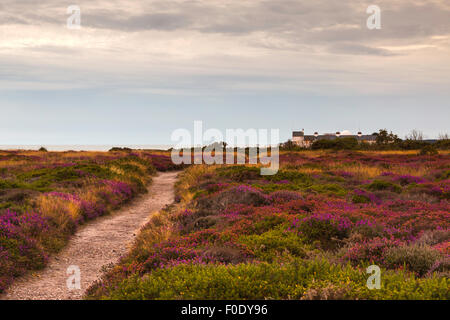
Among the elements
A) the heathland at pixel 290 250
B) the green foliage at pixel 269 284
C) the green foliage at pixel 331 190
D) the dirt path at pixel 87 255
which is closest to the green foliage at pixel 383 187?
the heathland at pixel 290 250

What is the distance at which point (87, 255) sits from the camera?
11.3 metres

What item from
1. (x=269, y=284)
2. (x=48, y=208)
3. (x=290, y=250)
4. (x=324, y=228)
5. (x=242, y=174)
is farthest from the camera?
(x=242, y=174)

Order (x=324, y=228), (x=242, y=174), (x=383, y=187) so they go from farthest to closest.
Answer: (x=242, y=174), (x=383, y=187), (x=324, y=228)

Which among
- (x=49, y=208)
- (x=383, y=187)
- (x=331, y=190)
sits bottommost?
(x=49, y=208)

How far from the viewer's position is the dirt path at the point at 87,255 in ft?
27.8

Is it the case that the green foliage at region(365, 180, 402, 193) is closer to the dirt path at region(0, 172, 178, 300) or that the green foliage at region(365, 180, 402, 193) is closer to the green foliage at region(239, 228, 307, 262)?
the green foliage at region(239, 228, 307, 262)

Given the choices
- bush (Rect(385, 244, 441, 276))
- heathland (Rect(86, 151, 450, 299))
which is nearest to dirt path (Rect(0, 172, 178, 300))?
heathland (Rect(86, 151, 450, 299))

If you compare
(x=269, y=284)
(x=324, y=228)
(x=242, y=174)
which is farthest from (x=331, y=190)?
(x=269, y=284)

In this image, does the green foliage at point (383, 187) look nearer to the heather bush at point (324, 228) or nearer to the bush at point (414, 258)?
the heather bush at point (324, 228)

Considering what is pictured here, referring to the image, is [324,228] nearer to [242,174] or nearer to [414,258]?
[414,258]

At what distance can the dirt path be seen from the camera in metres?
8.48

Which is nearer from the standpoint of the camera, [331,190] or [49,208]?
[49,208]
